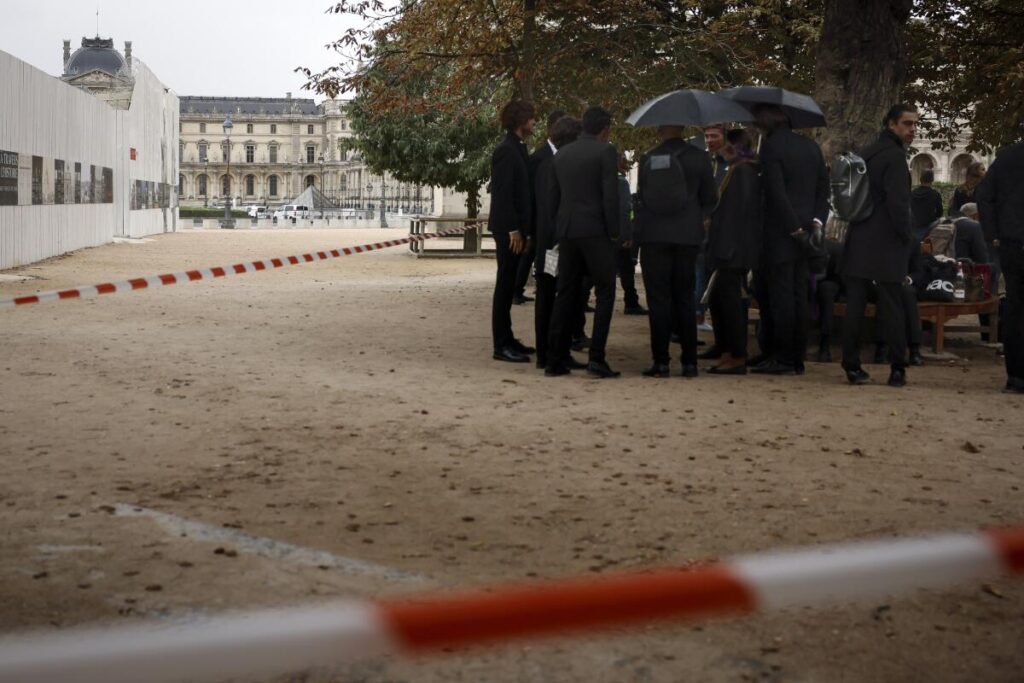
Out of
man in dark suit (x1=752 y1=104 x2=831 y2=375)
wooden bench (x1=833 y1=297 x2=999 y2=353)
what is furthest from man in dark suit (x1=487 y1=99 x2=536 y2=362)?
wooden bench (x1=833 y1=297 x2=999 y2=353)

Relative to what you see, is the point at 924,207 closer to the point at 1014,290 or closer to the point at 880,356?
the point at 880,356

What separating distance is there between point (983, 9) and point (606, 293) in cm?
1339

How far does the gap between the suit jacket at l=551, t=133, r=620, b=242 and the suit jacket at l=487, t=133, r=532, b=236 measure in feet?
2.29

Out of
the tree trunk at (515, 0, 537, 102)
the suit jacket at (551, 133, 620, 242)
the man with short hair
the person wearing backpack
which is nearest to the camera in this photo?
the suit jacket at (551, 133, 620, 242)

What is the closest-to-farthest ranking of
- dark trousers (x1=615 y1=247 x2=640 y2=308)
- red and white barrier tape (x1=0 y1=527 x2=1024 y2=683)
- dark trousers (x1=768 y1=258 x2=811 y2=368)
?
red and white barrier tape (x1=0 y1=527 x2=1024 y2=683), dark trousers (x1=768 y1=258 x2=811 y2=368), dark trousers (x1=615 y1=247 x2=640 y2=308)

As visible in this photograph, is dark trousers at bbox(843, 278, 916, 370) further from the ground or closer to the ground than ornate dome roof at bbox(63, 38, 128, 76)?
closer to the ground

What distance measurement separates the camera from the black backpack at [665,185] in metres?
10.2

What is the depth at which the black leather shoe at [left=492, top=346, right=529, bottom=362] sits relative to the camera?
11.5 meters

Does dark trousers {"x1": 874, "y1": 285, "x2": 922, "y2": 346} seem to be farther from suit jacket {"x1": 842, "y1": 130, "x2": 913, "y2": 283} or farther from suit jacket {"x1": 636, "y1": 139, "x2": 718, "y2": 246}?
suit jacket {"x1": 636, "y1": 139, "x2": 718, "y2": 246}

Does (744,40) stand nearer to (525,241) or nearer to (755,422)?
(525,241)

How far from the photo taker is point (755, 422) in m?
8.50

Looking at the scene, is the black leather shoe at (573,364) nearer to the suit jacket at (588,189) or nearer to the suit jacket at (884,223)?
the suit jacket at (588,189)

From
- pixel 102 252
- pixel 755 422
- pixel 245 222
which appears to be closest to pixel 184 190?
pixel 245 222

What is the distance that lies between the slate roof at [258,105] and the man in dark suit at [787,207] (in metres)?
190
